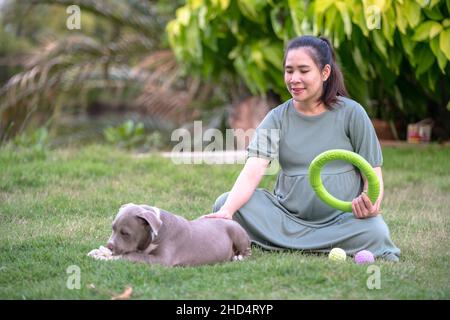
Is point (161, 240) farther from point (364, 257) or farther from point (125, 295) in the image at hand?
point (364, 257)

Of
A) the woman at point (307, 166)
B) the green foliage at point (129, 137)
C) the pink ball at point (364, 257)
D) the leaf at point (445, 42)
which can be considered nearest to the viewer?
the pink ball at point (364, 257)

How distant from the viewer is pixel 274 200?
4793mm

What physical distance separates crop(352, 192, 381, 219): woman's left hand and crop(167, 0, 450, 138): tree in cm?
274

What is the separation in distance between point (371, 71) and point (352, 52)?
38 cm

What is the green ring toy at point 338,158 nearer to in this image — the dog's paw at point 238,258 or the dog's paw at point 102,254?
the dog's paw at point 238,258

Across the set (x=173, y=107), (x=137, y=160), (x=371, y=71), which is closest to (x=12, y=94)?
(x=173, y=107)

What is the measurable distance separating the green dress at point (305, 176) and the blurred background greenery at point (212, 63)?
2349mm

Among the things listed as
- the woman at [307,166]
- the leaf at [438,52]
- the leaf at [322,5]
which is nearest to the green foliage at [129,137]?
the leaf at [322,5]

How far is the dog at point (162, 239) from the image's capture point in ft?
13.1

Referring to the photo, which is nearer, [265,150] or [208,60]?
[265,150]

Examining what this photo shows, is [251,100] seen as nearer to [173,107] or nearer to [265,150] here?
[173,107]

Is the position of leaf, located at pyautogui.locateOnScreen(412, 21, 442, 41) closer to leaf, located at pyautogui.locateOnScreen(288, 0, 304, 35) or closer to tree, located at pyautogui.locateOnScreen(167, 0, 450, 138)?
tree, located at pyautogui.locateOnScreen(167, 0, 450, 138)
